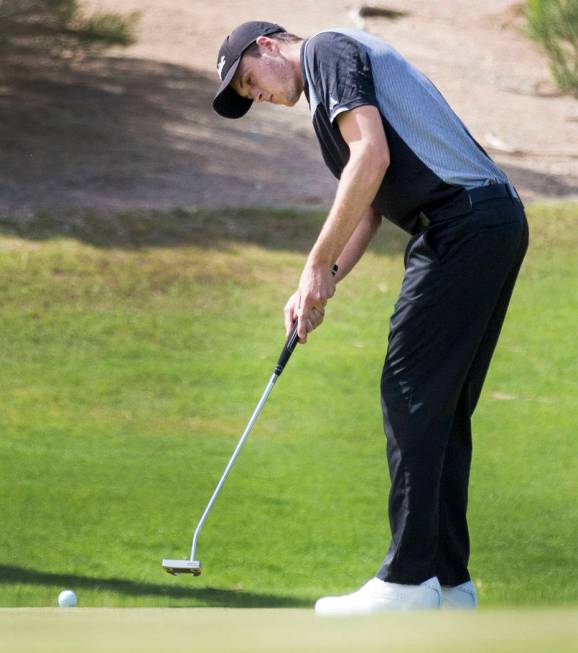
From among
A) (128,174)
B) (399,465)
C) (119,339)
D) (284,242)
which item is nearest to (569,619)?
(399,465)

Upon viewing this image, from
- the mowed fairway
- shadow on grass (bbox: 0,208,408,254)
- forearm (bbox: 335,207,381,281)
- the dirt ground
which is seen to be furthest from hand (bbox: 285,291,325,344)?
the dirt ground

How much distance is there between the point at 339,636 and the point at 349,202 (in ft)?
5.64

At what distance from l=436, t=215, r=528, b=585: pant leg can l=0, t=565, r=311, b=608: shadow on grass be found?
0.73m

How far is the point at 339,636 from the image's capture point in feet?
5.99

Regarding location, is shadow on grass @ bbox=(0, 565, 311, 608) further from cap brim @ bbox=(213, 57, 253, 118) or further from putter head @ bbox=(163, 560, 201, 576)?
cap brim @ bbox=(213, 57, 253, 118)

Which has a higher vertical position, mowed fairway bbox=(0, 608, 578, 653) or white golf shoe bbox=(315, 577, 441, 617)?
mowed fairway bbox=(0, 608, 578, 653)

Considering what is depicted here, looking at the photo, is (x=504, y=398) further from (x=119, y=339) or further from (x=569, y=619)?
(x=569, y=619)

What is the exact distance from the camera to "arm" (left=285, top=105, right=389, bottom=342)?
10.9 feet

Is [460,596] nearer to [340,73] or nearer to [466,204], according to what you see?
[466,204]

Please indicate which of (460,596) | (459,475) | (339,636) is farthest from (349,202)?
(339,636)

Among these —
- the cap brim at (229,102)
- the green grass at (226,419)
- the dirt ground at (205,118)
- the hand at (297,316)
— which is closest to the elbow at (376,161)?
the hand at (297,316)

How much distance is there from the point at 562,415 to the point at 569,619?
222 inches

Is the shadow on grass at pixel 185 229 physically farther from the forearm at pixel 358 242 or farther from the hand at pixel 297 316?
the hand at pixel 297 316

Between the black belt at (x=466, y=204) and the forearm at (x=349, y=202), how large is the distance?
0.20 m
